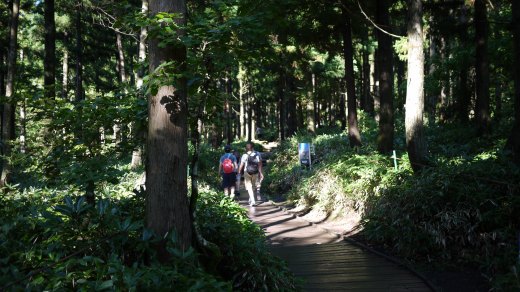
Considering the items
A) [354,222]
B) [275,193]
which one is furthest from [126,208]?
[275,193]

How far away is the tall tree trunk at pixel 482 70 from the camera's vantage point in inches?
590

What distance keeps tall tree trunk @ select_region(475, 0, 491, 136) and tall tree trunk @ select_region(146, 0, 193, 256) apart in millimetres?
13724

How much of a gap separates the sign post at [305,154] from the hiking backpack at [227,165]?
11.4 ft

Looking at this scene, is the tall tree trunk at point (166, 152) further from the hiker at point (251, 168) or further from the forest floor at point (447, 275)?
the hiker at point (251, 168)

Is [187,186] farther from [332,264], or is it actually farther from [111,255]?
[332,264]

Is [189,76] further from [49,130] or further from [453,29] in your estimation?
[453,29]

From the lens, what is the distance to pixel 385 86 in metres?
12.3

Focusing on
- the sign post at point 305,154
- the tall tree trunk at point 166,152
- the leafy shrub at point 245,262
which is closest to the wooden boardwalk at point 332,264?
the leafy shrub at point 245,262

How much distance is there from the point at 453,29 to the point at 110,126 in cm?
1476

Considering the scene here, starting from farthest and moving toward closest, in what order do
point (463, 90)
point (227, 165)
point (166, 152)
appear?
point (463, 90), point (227, 165), point (166, 152)

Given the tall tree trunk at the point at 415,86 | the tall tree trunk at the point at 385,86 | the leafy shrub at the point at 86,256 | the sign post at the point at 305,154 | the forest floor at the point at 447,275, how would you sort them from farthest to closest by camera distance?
the sign post at the point at 305,154, the tall tree trunk at the point at 385,86, the tall tree trunk at the point at 415,86, the forest floor at the point at 447,275, the leafy shrub at the point at 86,256

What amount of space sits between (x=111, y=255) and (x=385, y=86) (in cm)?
1027

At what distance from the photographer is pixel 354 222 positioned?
983 cm

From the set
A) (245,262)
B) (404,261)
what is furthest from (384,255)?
(245,262)
